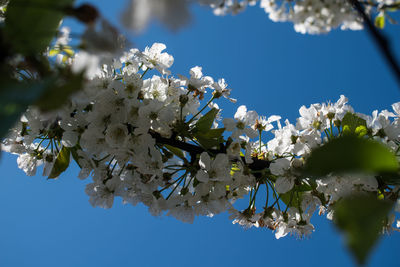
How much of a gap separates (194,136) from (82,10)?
2.28 ft

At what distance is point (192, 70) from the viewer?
1186 mm

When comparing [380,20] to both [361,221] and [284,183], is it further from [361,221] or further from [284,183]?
[361,221]

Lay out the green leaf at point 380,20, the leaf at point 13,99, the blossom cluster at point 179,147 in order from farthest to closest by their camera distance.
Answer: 1. the green leaf at point 380,20
2. the blossom cluster at point 179,147
3. the leaf at point 13,99

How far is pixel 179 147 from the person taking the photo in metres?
1.02

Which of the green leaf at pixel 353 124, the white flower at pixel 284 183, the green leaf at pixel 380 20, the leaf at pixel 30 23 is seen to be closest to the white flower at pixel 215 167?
the white flower at pixel 284 183

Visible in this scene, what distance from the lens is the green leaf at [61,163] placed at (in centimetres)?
113

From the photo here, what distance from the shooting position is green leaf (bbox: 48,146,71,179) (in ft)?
3.72

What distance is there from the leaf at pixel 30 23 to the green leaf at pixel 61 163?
0.75 m

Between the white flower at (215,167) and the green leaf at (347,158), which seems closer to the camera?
the green leaf at (347,158)

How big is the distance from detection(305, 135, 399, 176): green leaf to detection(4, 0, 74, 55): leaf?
32 cm

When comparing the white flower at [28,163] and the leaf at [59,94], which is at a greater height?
the white flower at [28,163]

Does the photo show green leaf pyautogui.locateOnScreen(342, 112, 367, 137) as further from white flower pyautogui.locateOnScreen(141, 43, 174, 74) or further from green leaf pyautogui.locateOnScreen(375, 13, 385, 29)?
green leaf pyautogui.locateOnScreen(375, 13, 385, 29)

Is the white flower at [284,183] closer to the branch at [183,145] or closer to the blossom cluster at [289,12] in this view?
the branch at [183,145]

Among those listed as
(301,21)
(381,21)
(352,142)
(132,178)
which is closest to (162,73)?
(132,178)
